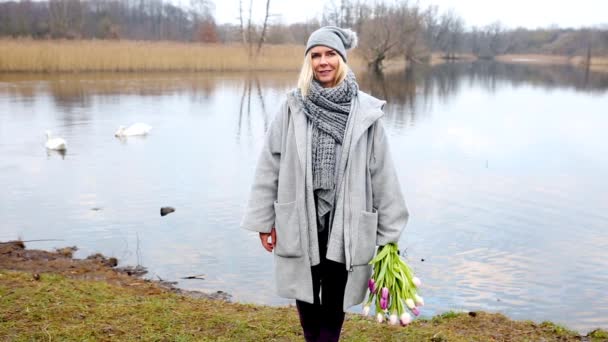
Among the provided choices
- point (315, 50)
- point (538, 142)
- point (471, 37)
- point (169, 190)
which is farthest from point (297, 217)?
point (471, 37)

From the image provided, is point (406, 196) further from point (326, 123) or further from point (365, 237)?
point (326, 123)

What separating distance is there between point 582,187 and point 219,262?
653 cm

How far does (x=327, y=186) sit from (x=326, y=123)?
30 centimetres

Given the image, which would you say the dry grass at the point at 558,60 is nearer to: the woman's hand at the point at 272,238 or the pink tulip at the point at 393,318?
the pink tulip at the point at 393,318

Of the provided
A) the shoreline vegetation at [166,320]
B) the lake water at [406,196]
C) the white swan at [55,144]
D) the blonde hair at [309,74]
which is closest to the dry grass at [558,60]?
the lake water at [406,196]

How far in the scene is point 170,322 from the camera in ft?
12.8

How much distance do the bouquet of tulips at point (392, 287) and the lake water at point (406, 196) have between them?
8.18 feet

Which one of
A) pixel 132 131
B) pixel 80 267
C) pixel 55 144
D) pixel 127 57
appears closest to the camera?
pixel 80 267

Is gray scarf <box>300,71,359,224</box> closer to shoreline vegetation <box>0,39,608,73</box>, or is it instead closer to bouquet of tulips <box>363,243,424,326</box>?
bouquet of tulips <box>363,243,424,326</box>

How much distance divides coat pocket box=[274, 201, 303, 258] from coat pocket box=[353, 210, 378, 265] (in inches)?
11.0

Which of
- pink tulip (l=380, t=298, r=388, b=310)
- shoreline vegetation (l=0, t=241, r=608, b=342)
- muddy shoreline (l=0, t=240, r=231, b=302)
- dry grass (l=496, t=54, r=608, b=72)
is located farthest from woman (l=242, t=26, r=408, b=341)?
dry grass (l=496, t=54, r=608, b=72)

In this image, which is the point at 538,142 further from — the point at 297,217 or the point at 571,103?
the point at 297,217

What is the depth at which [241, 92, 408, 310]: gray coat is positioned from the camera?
9.01 feet

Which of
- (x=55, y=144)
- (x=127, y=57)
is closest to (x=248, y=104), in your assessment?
(x=55, y=144)
